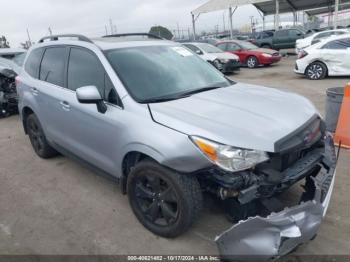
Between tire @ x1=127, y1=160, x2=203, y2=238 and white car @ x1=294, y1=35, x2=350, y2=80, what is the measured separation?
10.2m

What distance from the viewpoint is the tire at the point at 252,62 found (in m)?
16.3

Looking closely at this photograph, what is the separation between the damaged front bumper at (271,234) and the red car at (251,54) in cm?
1451

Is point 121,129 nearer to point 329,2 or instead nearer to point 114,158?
point 114,158

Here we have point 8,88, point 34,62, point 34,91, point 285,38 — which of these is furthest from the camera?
point 285,38

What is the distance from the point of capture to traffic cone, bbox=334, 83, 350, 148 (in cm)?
504

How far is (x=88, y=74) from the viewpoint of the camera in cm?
Result: 368

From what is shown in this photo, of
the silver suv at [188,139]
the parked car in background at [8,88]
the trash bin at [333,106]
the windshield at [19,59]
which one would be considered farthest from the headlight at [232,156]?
the windshield at [19,59]

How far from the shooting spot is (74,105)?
12.4ft

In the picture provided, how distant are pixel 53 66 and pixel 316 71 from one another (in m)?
9.73

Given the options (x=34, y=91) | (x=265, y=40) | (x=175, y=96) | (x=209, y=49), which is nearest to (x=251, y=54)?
(x=209, y=49)

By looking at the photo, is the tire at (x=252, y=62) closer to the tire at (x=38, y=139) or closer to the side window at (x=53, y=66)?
the tire at (x=38, y=139)

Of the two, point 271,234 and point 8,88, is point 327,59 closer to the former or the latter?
point 8,88

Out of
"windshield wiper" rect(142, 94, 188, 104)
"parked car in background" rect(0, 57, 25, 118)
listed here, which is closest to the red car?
"parked car in background" rect(0, 57, 25, 118)

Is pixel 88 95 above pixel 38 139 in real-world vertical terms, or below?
above
